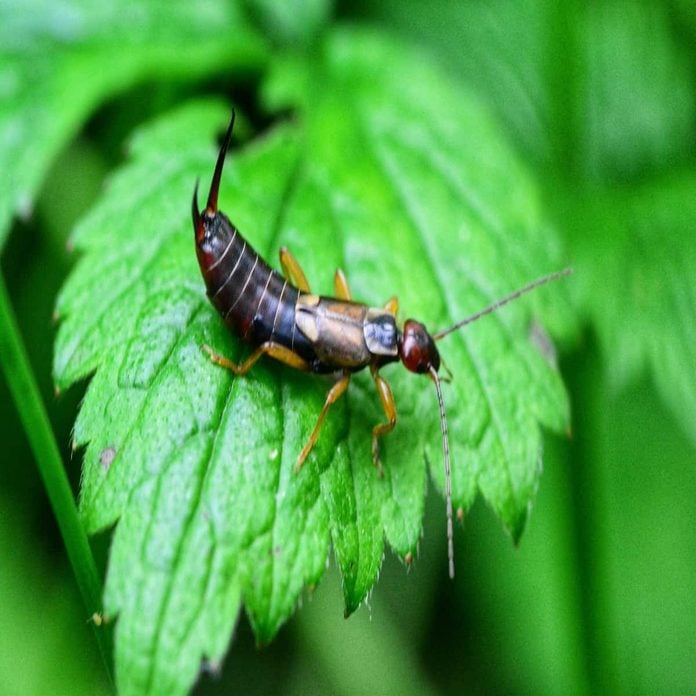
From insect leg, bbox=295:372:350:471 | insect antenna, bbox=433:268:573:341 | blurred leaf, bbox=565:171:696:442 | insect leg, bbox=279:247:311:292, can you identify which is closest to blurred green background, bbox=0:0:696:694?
blurred leaf, bbox=565:171:696:442

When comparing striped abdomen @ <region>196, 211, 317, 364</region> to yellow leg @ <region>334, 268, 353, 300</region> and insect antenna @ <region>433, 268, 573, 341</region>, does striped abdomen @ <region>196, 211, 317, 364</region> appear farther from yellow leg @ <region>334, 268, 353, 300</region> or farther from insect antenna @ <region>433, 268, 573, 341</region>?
insect antenna @ <region>433, 268, 573, 341</region>

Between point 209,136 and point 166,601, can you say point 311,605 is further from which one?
point 209,136

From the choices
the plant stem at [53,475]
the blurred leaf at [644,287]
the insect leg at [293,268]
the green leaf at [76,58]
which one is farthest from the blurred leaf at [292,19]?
the plant stem at [53,475]

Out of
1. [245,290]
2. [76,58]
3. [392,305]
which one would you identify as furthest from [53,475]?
[76,58]

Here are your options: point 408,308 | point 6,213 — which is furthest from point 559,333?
point 6,213

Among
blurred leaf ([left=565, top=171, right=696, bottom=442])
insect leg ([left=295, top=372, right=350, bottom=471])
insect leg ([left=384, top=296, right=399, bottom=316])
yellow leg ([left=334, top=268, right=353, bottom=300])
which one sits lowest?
blurred leaf ([left=565, top=171, right=696, bottom=442])

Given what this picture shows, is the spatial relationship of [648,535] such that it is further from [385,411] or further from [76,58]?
[76,58]
